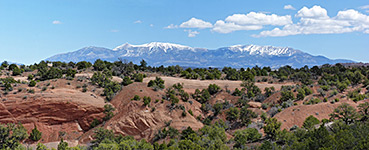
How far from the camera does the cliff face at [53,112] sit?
45688 millimetres

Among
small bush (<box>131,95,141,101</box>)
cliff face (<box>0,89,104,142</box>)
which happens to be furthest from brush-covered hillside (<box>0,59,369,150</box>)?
cliff face (<box>0,89,104,142</box>)

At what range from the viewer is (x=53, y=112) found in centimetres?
4747

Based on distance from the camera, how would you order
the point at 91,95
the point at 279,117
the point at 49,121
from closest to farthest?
the point at 279,117
the point at 49,121
the point at 91,95

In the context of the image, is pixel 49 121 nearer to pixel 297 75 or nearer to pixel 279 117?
pixel 279 117

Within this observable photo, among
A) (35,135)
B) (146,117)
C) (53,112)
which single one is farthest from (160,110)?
(35,135)

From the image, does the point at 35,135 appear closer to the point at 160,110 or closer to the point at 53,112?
the point at 53,112

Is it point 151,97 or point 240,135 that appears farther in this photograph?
point 151,97

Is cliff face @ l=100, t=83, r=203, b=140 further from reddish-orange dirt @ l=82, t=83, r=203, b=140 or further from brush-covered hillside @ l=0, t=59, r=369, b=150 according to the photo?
brush-covered hillside @ l=0, t=59, r=369, b=150

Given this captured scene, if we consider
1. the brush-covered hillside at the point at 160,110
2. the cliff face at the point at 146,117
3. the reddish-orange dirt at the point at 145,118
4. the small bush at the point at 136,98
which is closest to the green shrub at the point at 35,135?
the brush-covered hillside at the point at 160,110

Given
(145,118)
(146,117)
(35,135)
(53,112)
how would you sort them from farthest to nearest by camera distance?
(53,112) < (146,117) < (145,118) < (35,135)

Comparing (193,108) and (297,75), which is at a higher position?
(297,75)

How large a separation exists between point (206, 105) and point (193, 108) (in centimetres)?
333

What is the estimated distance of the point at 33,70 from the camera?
7012cm

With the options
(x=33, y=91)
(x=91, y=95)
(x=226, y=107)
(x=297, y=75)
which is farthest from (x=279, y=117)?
(x=33, y=91)
